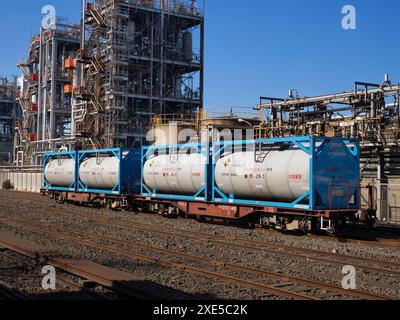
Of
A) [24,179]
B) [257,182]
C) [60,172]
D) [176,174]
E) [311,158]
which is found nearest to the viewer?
[311,158]

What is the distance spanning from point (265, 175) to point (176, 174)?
6272 millimetres

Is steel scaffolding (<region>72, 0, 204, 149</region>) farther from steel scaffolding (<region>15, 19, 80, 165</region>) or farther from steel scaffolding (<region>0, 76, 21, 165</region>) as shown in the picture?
steel scaffolding (<region>0, 76, 21, 165</region>)

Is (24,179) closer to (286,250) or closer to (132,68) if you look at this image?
(132,68)

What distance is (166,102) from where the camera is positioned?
Result: 60.9m

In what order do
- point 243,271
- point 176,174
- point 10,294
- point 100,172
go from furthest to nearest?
1. point 100,172
2. point 176,174
3. point 243,271
4. point 10,294

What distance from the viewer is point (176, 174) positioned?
2405 cm

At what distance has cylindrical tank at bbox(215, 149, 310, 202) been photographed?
1805cm

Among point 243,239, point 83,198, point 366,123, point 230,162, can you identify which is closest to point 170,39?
point 83,198

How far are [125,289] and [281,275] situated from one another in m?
3.89

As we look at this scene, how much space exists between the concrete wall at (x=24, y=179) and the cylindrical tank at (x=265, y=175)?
125ft

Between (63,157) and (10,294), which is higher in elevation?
(63,157)

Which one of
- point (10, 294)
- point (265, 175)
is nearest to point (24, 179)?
point (265, 175)

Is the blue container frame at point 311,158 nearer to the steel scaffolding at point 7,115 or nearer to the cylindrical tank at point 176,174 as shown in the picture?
the cylindrical tank at point 176,174

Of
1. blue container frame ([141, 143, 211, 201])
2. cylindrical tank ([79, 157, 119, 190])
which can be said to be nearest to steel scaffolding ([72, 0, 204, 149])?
cylindrical tank ([79, 157, 119, 190])
